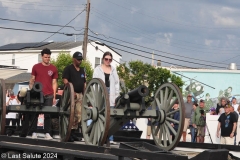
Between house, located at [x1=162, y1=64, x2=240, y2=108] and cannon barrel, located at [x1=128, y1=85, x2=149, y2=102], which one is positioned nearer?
cannon barrel, located at [x1=128, y1=85, x2=149, y2=102]

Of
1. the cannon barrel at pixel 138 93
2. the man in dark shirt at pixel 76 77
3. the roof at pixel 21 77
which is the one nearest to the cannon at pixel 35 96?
the man in dark shirt at pixel 76 77

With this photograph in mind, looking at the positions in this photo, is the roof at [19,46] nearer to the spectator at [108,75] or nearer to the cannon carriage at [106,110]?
the spectator at [108,75]

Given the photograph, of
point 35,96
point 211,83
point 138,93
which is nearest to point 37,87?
point 35,96

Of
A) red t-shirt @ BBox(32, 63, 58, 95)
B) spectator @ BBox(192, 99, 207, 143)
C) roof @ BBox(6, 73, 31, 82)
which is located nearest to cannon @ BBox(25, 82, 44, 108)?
red t-shirt @ BBox(32, 63, 58, 95)

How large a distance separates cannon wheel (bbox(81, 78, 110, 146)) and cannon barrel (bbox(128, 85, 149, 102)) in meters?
0.45

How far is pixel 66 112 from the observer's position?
1059 cm

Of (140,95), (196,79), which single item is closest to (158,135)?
(140,95)

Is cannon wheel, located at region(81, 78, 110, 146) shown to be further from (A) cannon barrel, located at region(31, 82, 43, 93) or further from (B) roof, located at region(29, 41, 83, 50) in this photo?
(B) roof, located at region(29, 41, 83, 50)

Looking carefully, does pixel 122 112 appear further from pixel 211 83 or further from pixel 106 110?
pixel 211 83

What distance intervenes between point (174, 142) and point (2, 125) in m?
3.14

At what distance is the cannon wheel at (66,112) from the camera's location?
33.5ft

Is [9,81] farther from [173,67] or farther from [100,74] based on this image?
[100,74]

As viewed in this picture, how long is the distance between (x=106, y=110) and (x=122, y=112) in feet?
1.60

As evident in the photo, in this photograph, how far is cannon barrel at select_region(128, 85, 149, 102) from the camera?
9.73 metres
